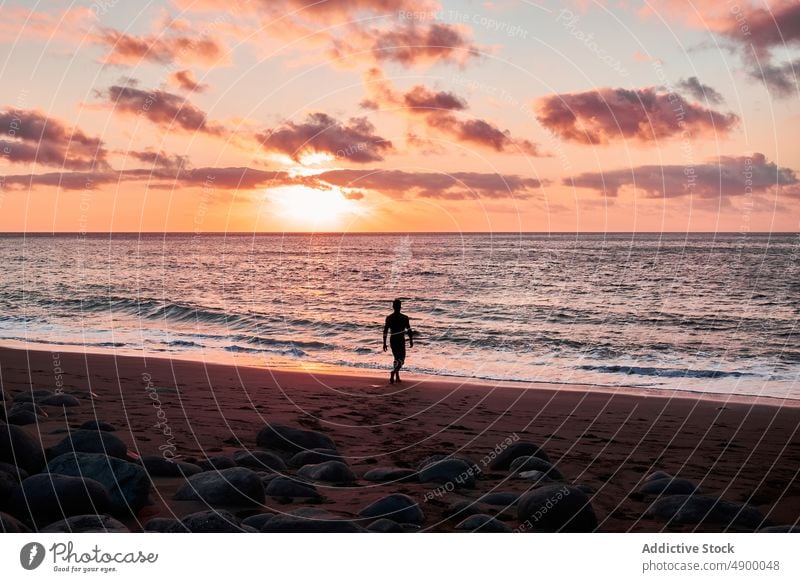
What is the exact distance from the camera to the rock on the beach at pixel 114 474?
28.6 feet

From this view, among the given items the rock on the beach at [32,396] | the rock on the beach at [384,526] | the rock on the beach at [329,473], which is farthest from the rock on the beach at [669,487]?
the rock on the beach at [32,396]

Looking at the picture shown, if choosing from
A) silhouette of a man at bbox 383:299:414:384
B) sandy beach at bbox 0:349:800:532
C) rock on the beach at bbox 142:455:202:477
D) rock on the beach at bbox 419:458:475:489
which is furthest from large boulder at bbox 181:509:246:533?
silhouette of a man at bbox 383:299:414:384

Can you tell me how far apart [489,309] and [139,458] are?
114ft

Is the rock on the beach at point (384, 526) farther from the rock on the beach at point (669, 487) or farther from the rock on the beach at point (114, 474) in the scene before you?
the rock on the beach at point (669, 487)

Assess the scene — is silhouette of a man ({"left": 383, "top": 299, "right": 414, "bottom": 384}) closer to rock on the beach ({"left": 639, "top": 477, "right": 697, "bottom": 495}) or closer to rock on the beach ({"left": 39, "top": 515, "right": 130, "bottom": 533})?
rock on the beach ({"left": 639, "top": 477, "right": 697, "bottom": 495})

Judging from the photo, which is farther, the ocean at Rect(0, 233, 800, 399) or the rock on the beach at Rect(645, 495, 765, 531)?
the ocean at Rect(0, 233, 800, 399)

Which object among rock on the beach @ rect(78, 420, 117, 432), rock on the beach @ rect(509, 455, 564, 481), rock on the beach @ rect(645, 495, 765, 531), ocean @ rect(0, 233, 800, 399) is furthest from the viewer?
ocean @ rect(0, 233, 800, 399)

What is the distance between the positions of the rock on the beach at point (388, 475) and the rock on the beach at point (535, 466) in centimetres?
163

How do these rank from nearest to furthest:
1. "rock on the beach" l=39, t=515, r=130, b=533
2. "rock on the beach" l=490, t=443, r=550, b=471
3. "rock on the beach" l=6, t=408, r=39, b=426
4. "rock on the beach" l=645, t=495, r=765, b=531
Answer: "rock on the beach" l=39, t=515, r=130, b=533, "rock on the beach" l=645, t=495, r=765, b=531, "rock on the beach" l=490, t=443, r=550, b=471, "rock on the beach" l=6, t=408, r=39, b=426

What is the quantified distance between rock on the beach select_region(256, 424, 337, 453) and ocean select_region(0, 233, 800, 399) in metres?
12.2

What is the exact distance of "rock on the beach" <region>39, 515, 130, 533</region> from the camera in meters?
7.66

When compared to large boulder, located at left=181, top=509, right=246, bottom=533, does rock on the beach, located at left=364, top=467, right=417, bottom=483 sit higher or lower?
lower
